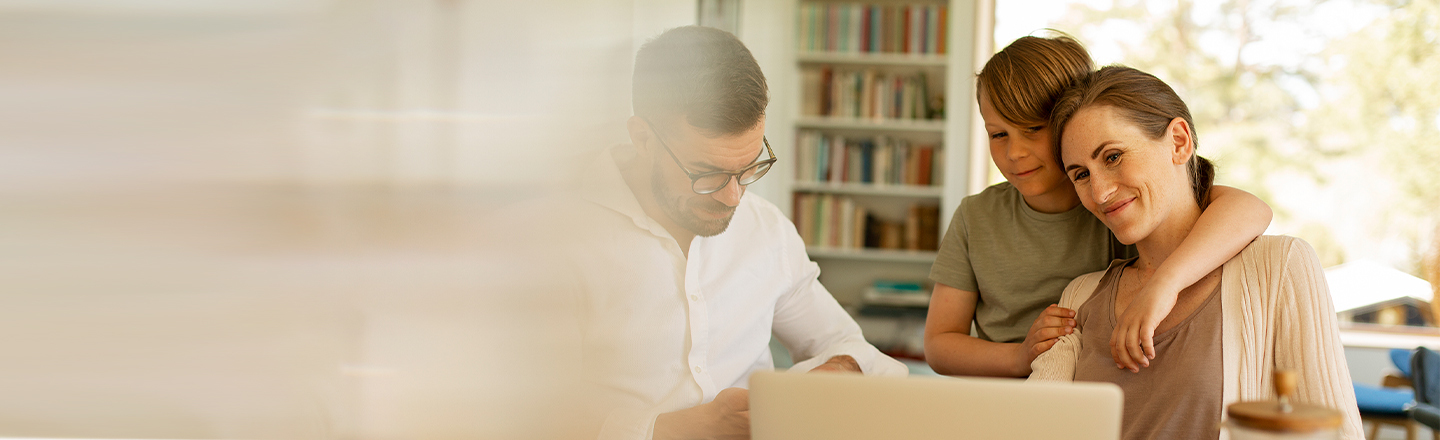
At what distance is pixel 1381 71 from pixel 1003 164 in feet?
13.7

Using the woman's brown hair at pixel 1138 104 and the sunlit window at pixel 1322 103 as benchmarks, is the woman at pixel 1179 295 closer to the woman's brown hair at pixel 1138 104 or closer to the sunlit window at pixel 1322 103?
the woman's brown hair at pixel 1138 104

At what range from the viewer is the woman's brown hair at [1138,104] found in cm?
129

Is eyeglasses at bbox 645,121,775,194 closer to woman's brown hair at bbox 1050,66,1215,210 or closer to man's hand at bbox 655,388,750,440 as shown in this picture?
man's hand at bbox 655,388,750,440

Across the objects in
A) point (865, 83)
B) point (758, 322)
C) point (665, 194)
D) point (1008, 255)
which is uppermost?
point (865, 83)

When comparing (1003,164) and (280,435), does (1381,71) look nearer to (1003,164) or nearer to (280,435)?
(1003,164)

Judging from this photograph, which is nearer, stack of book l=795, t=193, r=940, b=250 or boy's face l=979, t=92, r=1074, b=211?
boy's face l=979, t=92, r=1074, b=211

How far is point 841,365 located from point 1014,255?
15.2 inches

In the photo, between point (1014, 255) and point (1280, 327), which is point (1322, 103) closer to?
point (1014, 255)

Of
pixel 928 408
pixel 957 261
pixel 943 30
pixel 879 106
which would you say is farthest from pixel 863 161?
pixel 928 408

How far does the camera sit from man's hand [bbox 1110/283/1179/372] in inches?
46.8

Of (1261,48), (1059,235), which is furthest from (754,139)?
(1261,48)

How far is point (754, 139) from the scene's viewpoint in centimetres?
131

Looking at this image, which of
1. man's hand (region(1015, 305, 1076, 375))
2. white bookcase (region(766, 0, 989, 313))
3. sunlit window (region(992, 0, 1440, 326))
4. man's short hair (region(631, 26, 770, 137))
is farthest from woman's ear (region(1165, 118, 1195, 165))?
sunlit window (region(992, 0, 1440, 326))

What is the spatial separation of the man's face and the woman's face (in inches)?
19.7
